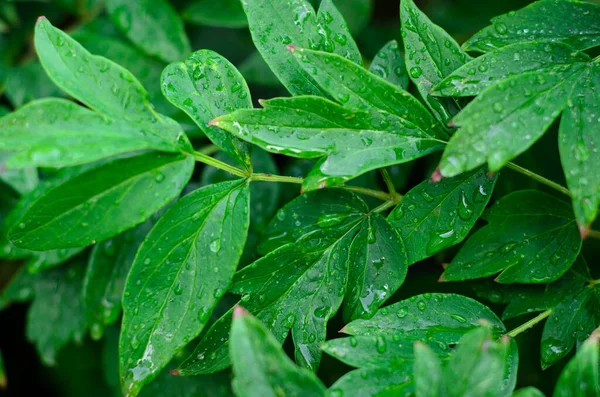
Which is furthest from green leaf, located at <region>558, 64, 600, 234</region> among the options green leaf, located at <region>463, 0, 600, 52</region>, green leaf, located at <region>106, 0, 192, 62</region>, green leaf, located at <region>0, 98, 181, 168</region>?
green leaf, located at <region>106, 0, 192, 62</region>

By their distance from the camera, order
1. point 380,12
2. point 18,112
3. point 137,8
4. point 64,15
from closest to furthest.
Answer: point 18,112, point 137,8, point 64,15, point 380,12

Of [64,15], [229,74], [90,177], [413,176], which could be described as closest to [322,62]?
[229,74]

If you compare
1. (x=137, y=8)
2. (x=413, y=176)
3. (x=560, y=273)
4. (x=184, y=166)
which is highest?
(x=137, y=8)

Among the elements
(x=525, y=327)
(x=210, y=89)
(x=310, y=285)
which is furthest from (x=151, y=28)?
(x=525, y=327)

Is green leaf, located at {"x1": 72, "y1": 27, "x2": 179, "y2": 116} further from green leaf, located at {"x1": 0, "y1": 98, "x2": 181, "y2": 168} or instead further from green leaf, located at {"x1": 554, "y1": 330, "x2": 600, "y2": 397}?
green leaf, located at {"x1": 554, "y1": 330, "x2": 600, "y2": 397}

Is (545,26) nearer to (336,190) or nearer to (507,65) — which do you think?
(507,65)

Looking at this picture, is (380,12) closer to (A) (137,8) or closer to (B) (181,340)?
(A) (137,8)

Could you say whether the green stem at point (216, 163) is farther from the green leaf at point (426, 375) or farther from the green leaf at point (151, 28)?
the green leaf at point (151, 28)
